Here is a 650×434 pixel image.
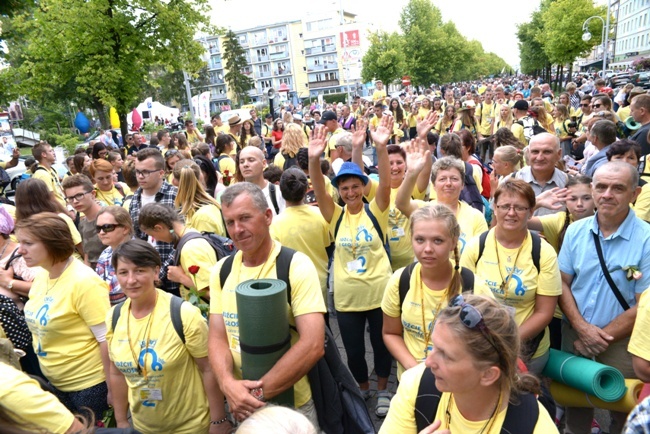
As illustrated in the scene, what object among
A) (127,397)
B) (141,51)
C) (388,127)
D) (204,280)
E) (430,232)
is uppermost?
(141,51)

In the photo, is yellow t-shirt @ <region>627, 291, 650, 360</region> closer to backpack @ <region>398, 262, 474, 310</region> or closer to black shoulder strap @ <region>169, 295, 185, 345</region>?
backpack @ <region>398, 262, 474, 310</region>

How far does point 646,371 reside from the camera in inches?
96.0

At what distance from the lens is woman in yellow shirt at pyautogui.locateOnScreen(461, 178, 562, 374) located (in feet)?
9.77

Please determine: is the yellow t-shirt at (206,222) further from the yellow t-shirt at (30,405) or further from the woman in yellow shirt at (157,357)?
the yellow t-shirt at (30,405)

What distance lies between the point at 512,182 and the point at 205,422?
2.51m

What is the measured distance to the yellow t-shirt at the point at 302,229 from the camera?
13.3ft

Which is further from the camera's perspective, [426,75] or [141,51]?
[426,75]

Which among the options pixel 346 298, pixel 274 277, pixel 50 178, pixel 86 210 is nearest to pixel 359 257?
pixel 346 298

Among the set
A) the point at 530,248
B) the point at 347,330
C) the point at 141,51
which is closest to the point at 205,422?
the point at 347,330

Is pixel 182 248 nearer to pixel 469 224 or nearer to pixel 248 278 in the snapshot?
pixel 248 278

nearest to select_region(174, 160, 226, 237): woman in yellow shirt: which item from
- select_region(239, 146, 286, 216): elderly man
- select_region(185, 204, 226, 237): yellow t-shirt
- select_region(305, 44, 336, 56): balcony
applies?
select_region(185, 204, 226, 237): yellow t-shirt

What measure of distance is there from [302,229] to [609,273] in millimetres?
2308

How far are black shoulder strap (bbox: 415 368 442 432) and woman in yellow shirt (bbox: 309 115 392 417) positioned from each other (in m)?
1.85

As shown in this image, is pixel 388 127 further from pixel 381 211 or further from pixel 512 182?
pixel 512 182
